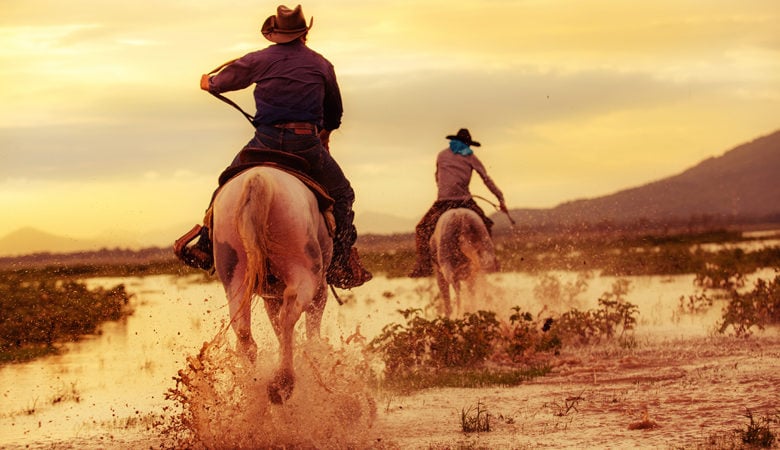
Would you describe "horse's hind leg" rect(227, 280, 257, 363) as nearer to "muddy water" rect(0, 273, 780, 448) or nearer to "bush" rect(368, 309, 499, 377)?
"muddy water" rect(0, 273, 780, 448)

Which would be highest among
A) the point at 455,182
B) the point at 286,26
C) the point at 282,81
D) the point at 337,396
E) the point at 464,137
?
the point at 286,26

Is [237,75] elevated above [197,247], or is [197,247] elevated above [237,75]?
[237,75]

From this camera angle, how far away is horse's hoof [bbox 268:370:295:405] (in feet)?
24.8

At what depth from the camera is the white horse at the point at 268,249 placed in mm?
7500

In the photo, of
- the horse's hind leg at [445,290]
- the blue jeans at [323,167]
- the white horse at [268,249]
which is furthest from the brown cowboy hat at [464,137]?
the white horse at [268,249]

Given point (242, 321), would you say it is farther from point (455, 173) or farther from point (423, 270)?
point (423, 270)

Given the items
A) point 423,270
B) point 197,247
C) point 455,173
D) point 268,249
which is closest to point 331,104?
point 197,247

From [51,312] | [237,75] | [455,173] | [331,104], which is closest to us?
[237,75]

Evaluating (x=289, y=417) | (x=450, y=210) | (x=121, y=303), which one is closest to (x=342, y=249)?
(x=289, y=417)

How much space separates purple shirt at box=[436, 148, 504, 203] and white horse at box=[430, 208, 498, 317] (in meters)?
0.24

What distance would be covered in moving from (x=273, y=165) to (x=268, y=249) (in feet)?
1.99

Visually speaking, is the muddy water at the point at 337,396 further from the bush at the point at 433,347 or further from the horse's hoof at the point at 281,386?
the bush at the point at 433,347

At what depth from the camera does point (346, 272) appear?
31.2 feet

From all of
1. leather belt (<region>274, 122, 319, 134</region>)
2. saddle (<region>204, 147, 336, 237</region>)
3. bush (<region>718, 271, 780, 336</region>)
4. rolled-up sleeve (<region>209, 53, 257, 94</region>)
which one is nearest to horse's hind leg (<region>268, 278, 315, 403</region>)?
saddle (<region>204, 147, 336, 237</region>)
